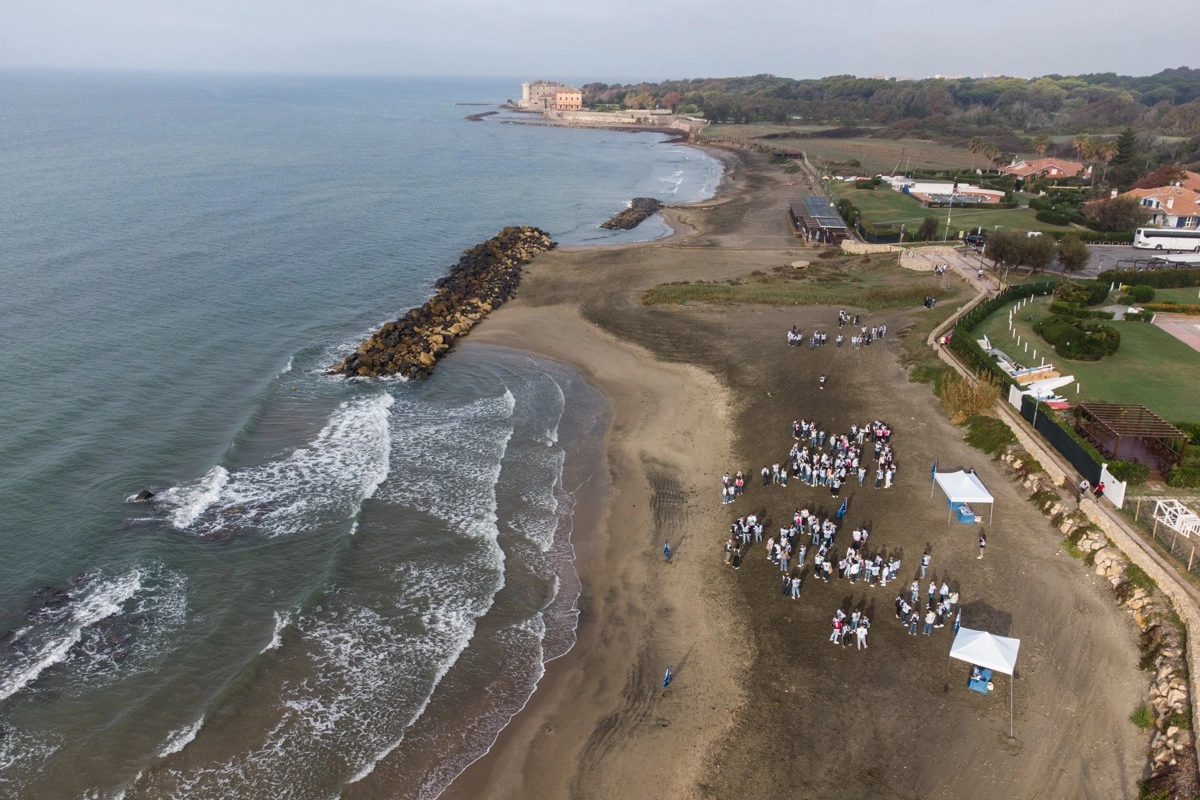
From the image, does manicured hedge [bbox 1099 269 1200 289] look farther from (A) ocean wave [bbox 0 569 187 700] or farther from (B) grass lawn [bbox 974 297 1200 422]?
(A) ocean wave [bbox 0 569 187 700]

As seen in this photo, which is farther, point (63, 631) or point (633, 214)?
point (633, 214)

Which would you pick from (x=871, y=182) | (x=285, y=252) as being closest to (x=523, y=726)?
(x=285, y=252)

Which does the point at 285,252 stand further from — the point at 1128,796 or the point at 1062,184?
the point at 1062,184

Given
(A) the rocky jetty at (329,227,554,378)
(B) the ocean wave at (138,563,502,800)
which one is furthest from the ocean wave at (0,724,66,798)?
(A) the rocky jetty at (329,227,554,378)

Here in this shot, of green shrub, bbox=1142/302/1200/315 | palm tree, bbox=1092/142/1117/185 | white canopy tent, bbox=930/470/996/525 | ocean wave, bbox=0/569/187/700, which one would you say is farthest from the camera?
palm tree, bbox=1092/142/1117/185

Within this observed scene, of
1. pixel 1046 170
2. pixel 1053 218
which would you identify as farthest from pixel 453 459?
pixel 1046 170

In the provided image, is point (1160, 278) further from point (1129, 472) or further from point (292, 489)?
point (292, 489)
